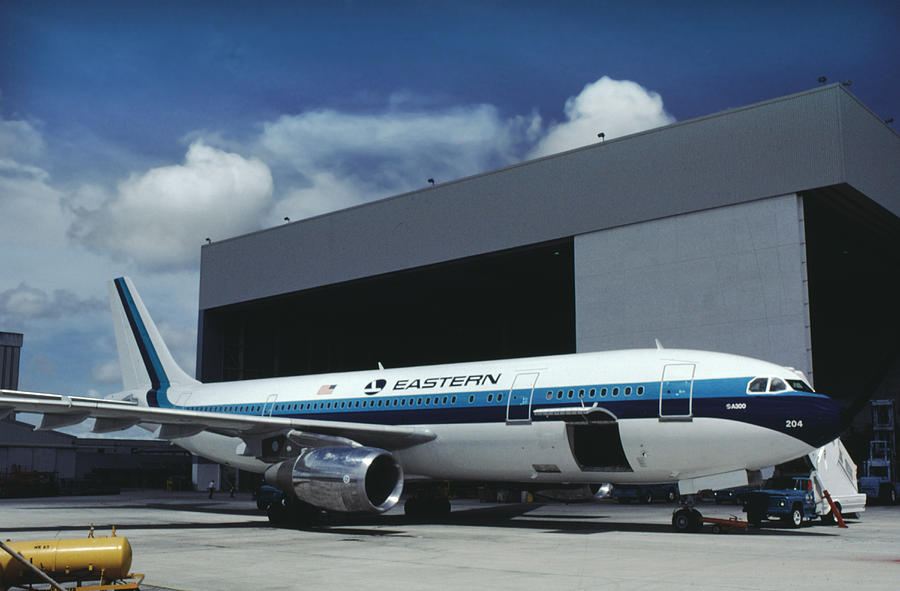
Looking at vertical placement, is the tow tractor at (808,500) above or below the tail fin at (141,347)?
below

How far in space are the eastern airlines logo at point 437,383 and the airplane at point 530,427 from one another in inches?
1.6

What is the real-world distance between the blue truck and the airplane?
2.88 ft

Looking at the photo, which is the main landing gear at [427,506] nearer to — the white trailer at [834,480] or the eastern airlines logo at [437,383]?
the eastern airlines logo at [437,383]

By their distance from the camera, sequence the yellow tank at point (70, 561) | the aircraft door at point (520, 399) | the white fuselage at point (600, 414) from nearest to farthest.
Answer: the yellow tank at point (70, 561) < the white fuselage at point (600, 414) < the aircraft door at point (520, 399)

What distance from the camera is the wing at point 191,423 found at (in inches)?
703

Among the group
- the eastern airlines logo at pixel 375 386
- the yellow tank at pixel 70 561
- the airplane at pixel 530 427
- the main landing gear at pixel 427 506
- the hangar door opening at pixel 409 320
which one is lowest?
the main landing gear at pixel 427 506

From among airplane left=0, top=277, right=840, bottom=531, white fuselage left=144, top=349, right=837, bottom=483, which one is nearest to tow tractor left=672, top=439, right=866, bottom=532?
airplane left=0, top=277, right=840, bottom=531

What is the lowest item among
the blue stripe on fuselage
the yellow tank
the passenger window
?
the yellow tank

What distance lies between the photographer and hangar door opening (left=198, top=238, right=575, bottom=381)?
39.5 metres

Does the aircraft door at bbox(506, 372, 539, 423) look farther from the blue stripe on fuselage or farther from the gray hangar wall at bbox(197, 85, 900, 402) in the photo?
the blue stripe on fuselage

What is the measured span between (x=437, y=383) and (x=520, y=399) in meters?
2.91

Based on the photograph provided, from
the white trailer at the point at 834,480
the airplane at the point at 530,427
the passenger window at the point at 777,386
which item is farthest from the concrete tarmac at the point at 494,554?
the passenger window at the point at 777,386

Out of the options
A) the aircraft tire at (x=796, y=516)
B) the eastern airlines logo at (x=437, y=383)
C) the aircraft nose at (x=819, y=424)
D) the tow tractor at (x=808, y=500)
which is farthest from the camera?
the eastern airlines logo at (x=437, y=383)

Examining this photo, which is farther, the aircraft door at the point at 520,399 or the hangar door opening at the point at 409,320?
the hangar door opening at the point at 409,320
